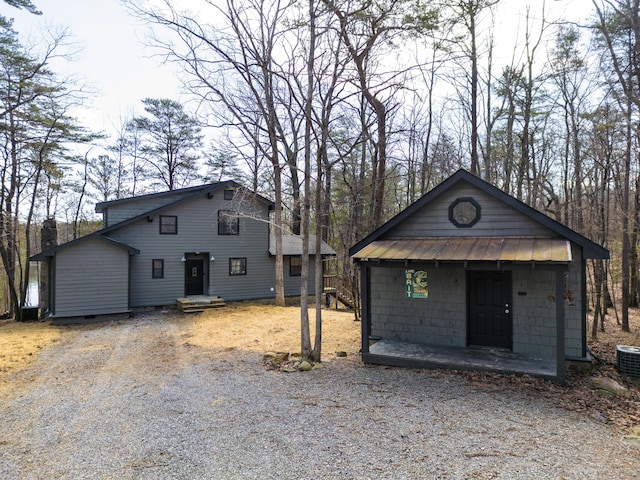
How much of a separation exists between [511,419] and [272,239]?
17.6 metres

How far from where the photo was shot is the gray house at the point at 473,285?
24.6 feet

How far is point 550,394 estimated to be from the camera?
636 centimetres

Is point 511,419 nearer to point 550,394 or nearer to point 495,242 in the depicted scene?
point 550,394

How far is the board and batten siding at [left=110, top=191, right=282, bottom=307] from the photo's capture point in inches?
650

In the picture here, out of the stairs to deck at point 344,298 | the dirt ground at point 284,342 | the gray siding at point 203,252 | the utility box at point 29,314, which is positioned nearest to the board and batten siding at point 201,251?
the gray siding at point 203,252

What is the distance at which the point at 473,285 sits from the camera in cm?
877

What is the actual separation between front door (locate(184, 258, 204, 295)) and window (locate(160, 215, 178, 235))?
1704 mm

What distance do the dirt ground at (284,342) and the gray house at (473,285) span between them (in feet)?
1.52

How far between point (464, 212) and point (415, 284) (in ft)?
6.84

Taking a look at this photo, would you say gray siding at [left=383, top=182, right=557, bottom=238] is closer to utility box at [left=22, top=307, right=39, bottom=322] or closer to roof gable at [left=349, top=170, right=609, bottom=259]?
roof gable at [left=349, top=170, right=609, bottom=259]

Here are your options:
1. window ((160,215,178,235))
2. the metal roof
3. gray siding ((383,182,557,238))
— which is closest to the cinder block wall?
the metal roof

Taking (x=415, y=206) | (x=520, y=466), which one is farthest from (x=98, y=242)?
(x=520, y=466)

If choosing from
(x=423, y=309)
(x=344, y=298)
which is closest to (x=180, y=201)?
(x=344, y=298)

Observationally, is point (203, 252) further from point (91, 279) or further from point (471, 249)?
point (471, 249)
